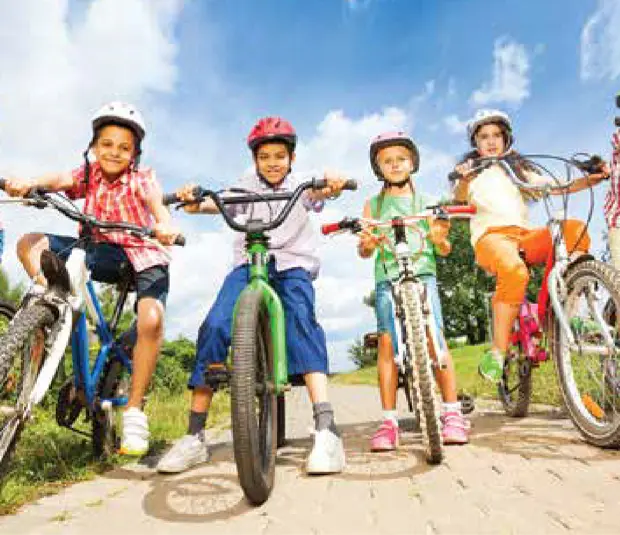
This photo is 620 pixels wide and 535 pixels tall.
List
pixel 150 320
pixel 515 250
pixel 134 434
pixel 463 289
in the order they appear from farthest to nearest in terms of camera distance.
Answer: pixel 463 289 → pixel 515 250 → pixel 150 320 → pixel 134 434

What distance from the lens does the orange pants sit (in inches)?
170

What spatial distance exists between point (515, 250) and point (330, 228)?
1.54 metres

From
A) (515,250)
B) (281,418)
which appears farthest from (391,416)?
(515,250)

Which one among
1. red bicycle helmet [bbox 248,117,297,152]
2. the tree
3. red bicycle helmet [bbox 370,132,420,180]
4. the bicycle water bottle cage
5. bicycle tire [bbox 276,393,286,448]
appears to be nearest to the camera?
the bicycle water bottle cage

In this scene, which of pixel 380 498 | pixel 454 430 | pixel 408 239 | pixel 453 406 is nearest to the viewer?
pixel 380 498

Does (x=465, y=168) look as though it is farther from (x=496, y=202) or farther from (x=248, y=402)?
(x=248, y=402)

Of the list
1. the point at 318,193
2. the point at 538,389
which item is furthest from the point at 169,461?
the point at 538,389

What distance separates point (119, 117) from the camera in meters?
3.88

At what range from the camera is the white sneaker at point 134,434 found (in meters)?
3.40

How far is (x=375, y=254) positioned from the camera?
4539 mm

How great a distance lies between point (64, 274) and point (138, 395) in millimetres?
1000

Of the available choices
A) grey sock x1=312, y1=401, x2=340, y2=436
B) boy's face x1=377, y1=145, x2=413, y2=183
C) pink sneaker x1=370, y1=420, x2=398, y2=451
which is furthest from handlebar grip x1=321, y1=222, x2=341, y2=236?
pink sneaker x1=370, y1=420, x2=398, y2=451

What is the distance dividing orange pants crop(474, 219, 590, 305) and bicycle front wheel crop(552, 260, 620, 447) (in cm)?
49

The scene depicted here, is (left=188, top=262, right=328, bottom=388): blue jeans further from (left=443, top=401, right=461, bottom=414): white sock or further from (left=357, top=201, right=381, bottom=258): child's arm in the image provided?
(left=443, top=401, right=461, bottom=414): white sock
